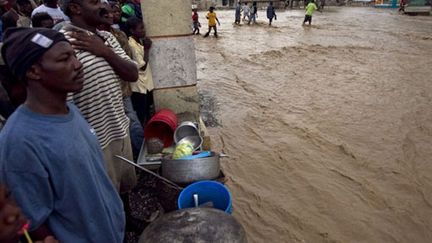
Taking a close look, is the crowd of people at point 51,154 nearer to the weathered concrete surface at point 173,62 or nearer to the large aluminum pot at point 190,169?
the large aluminum pot at point 190,169

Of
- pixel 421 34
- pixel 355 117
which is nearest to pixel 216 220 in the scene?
pixel 355 117

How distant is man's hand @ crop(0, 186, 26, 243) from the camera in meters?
1.12

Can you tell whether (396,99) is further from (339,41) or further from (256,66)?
(339,41)

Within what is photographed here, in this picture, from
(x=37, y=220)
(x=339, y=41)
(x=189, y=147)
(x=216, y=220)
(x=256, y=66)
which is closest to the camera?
(x=37, y=220)

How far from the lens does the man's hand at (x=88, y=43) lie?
197cm

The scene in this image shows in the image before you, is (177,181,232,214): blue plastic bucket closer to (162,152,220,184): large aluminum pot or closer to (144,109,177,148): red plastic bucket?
(162,152,220,184): large aluminum pot

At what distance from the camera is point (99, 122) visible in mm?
2197

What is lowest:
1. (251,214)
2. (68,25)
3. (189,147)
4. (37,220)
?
(251,214)

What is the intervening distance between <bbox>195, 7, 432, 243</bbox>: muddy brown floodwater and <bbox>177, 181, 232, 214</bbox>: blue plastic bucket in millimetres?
960

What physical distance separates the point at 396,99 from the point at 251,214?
213 inches

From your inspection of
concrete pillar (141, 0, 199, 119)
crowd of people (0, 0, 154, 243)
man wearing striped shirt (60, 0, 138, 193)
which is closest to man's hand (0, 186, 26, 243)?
crowd of people (0, 0, 154, 243)

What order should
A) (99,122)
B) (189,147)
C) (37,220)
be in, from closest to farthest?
(37,220) < (99,122) < (189,147)

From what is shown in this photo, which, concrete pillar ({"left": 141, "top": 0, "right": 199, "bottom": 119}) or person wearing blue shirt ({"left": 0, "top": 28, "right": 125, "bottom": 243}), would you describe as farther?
concrete pillar ({"left": 141, "top": 0, "right": 199, "bottom": 119})

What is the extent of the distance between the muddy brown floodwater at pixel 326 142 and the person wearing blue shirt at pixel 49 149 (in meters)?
2.28
